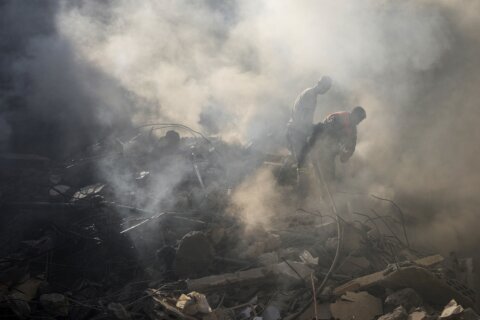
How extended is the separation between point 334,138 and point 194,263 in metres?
3.91

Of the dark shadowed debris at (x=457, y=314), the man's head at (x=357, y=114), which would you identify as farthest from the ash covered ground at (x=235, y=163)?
the man's head at (x=357, y=114)

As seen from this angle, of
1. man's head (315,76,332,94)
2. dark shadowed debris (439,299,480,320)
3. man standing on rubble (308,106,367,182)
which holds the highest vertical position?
man's head (315,76,332,94)

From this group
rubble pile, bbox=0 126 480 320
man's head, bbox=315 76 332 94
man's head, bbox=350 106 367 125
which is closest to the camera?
rubble pile, bbox=0 126 480 320

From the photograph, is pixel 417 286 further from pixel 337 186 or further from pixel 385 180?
pixel 385 180

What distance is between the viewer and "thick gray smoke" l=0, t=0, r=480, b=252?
882 cm

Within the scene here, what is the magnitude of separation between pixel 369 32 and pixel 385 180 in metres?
4.49

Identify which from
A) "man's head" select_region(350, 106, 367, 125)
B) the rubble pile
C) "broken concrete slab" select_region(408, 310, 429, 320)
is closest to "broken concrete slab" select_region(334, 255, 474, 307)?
the rubble pile

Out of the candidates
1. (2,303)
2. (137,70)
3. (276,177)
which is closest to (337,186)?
(276,177)

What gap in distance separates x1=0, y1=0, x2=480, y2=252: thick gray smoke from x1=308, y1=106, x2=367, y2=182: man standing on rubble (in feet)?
3.27

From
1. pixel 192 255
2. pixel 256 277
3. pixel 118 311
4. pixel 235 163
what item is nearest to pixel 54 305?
pixel 118 311

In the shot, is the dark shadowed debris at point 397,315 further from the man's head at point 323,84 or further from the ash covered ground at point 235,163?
the man's head at point 323,84

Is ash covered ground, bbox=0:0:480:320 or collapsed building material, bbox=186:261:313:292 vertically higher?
ash covered ground, bbox=0:0:480:320

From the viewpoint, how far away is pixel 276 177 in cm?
821

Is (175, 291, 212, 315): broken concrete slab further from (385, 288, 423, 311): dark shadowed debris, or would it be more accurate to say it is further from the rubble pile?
(385, 288, 423, 311): dark shadowed debris
